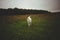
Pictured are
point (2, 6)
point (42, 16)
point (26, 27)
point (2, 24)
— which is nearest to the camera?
point (2, 24)

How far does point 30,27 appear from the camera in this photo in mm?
1156

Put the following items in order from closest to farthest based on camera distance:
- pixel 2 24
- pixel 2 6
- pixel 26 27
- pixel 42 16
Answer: pixel 2 24 → pixel 26 27 → pixel 42 16 → pixel 2 6

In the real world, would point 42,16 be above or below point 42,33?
above

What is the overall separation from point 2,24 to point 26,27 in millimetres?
247

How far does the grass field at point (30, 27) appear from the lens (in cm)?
103

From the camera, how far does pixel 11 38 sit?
3.43 feet

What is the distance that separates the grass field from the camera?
1032 millimetres

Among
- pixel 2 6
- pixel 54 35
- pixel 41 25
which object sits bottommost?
pixel 54 35

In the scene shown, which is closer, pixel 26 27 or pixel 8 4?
pixel 26 27

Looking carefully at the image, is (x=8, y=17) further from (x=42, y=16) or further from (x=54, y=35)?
(x=54, y=35)

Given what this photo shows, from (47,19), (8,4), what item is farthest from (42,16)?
(8,4)

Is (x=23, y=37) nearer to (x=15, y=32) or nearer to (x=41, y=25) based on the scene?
(x=15, y=32)

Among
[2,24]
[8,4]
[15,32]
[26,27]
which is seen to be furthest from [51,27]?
[8,4]

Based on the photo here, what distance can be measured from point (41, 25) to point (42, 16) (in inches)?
4.2
